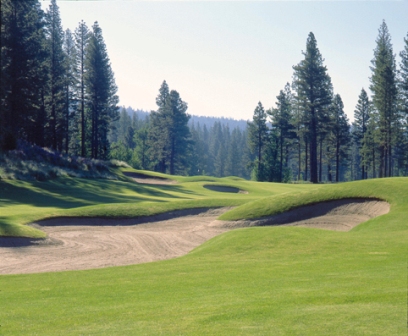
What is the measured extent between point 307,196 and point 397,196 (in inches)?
181

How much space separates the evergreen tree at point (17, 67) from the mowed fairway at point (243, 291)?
2781 centimetres

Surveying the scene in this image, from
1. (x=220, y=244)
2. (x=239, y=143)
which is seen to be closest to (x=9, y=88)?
(x=220, y=244)

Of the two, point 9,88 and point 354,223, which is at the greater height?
point 9,88

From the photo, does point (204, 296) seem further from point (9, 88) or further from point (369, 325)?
point (9, 88)

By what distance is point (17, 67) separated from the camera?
46406 millimetres

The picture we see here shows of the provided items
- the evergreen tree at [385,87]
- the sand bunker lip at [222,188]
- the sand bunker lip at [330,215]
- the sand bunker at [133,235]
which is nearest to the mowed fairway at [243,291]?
the sand bunker at [133,235]

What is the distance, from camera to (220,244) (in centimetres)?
1784

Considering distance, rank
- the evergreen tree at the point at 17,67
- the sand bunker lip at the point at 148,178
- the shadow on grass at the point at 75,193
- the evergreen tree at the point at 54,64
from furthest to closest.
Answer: the evergreen tree at the point at 54,64
the sand bunker lip at the point at 148,178
the evergreen tree at the point at 17,67
the shadow on grass at the point at 75,193

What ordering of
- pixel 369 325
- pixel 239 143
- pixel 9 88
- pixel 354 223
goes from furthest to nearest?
pixel 239 143, pixel 9 88, pixel 354 223, pixel 369 325

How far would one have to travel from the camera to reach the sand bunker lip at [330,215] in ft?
77.6

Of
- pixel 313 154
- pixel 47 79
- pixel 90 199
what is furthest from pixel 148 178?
pixel 90 199

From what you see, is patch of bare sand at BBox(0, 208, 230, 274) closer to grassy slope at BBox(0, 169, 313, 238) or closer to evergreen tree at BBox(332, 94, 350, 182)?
grassy slope at BBox(0, 169, 313, 238)

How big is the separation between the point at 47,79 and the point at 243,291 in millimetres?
48618

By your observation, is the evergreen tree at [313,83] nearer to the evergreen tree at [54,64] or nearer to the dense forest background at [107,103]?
the dense forest background at [107,103]
